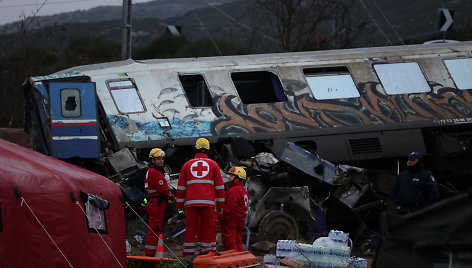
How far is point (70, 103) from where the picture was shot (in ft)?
49.7

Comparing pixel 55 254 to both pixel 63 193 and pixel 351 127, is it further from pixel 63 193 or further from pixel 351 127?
pixel 351 127

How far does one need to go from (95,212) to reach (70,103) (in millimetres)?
5586

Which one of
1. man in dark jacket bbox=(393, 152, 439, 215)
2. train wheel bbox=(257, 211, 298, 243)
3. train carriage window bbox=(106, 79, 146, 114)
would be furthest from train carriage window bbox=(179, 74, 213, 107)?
man in dark jacket bbox=(393, 152, 439, 215)

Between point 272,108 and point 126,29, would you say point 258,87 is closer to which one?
point 272,108

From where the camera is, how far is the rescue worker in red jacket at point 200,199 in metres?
10.7

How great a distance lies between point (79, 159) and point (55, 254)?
21.5 feet

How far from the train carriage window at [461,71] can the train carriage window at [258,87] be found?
4.29 meters

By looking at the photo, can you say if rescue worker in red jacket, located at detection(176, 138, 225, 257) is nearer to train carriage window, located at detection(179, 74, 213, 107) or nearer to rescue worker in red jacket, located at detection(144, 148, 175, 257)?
rescue worker in red jacket, located at detection(144, 148, 175, 257)

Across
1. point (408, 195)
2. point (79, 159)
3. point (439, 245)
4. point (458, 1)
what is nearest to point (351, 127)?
point (408, 195)

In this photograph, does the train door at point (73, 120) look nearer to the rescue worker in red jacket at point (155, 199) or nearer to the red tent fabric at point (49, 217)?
the rescue worker in red jacket at point (155, 199)

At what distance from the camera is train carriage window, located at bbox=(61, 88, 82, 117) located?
15.1 meters

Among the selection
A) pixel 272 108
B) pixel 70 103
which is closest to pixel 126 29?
pixel 272 108

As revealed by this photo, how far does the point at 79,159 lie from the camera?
15195 millimetres

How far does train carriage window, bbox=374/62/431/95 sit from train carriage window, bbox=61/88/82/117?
23.3ft
